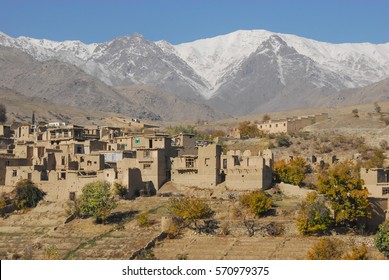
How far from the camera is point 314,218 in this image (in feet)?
138

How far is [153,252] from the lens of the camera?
137 feet

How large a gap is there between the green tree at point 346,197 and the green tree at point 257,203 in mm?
2725

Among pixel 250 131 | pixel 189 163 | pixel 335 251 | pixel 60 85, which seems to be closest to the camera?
pixel 335 251

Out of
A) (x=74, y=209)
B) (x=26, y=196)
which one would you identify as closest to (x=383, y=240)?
(x=74, y=209)

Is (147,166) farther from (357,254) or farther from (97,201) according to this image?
(357,254)

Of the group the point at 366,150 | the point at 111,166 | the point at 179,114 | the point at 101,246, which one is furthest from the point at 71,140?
the point at 179,114

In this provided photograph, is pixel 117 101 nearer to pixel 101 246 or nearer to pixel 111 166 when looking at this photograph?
pixel 111 166

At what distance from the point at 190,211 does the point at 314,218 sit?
610 centimetres

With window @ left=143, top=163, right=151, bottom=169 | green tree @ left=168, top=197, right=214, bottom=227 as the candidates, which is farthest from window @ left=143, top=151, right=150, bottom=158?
green tree @ left=168, top=197, right=214, bottom=227

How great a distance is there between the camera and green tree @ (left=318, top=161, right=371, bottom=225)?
42500 millimetres

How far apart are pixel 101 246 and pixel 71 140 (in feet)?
57.5

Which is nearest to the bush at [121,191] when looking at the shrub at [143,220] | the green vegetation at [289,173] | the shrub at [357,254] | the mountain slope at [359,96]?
the shrub at [143,220]

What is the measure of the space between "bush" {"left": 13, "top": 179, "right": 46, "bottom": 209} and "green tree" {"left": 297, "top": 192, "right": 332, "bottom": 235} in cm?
1605

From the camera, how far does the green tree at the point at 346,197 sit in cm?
4250
